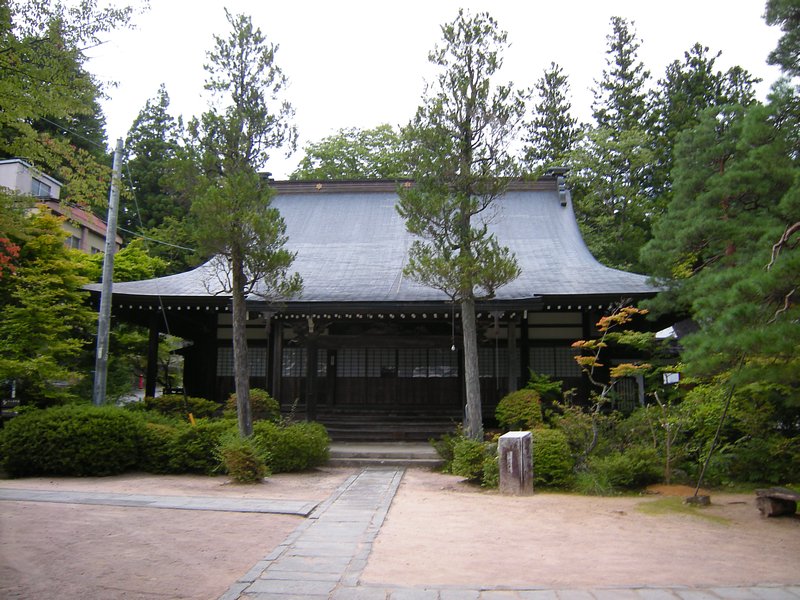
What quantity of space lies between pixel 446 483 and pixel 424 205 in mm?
4671

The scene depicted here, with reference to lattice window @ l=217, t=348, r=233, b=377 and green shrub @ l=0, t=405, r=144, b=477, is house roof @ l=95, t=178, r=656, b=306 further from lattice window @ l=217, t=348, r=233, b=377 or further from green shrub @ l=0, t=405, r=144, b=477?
green shrub @ l=0, t=405, r=144, b=477

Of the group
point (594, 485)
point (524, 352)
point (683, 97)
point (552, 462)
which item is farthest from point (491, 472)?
point (683, 97)

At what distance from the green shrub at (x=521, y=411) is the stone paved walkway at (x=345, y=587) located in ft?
18.2

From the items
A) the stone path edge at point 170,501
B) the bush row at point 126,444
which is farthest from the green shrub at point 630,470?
the bush row at point 126,444

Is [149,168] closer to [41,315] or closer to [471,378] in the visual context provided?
[41,315]

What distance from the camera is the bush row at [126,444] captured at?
9.07m

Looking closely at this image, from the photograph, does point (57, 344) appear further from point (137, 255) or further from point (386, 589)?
point (386, 589)

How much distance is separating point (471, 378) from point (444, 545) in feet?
16.1

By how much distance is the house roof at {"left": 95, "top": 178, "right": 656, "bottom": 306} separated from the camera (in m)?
13.0

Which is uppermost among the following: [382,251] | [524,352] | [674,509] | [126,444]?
[382,251]

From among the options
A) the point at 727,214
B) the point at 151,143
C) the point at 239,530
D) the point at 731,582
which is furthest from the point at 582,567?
the point at 151,143

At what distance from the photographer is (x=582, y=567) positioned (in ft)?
15.6

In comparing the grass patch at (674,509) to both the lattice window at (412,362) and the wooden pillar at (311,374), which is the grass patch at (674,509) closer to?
the wooden pillar at (311,374)

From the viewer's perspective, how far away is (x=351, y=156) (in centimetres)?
2945
